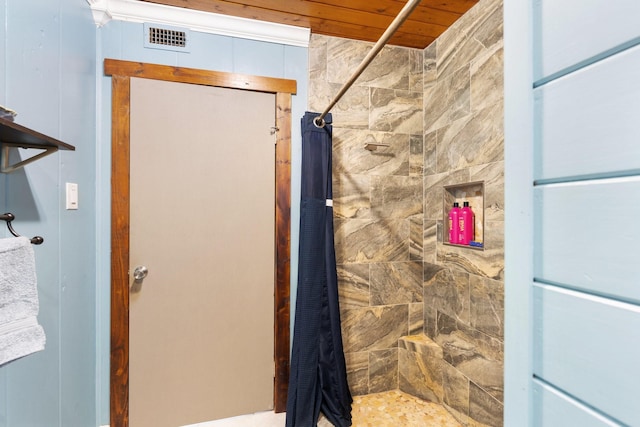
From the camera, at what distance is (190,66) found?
65.0 inches

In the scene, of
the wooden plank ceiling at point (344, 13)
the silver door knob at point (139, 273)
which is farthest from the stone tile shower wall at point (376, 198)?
the silver door knob at point (139, 273)

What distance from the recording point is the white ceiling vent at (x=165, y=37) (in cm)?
160

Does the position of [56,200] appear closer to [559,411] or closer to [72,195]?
[72,195]

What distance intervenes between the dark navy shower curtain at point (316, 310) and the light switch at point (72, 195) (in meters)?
1.08

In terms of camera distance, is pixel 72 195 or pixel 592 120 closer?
pixel 592 120

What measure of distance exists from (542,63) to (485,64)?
1.44m

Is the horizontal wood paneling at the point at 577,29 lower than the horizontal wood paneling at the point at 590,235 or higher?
higher

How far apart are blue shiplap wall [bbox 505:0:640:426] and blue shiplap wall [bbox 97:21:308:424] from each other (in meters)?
1.44

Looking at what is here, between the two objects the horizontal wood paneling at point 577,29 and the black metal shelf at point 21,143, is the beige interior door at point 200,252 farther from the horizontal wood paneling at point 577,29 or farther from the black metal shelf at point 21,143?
the horizontal wood paneling at point 577,29

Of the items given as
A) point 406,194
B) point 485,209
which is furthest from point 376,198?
point 485,209

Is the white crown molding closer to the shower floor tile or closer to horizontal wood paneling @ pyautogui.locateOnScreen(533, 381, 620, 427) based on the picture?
horizontal wood paneling @ pyautogui.locateOnScreen(533, 381, 620, 427)

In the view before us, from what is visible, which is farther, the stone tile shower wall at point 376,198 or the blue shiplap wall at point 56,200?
the stone tile shower wall at point 376,198

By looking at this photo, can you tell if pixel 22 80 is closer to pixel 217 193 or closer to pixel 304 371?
pixel 217 193

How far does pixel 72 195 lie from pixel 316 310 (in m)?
1.30
